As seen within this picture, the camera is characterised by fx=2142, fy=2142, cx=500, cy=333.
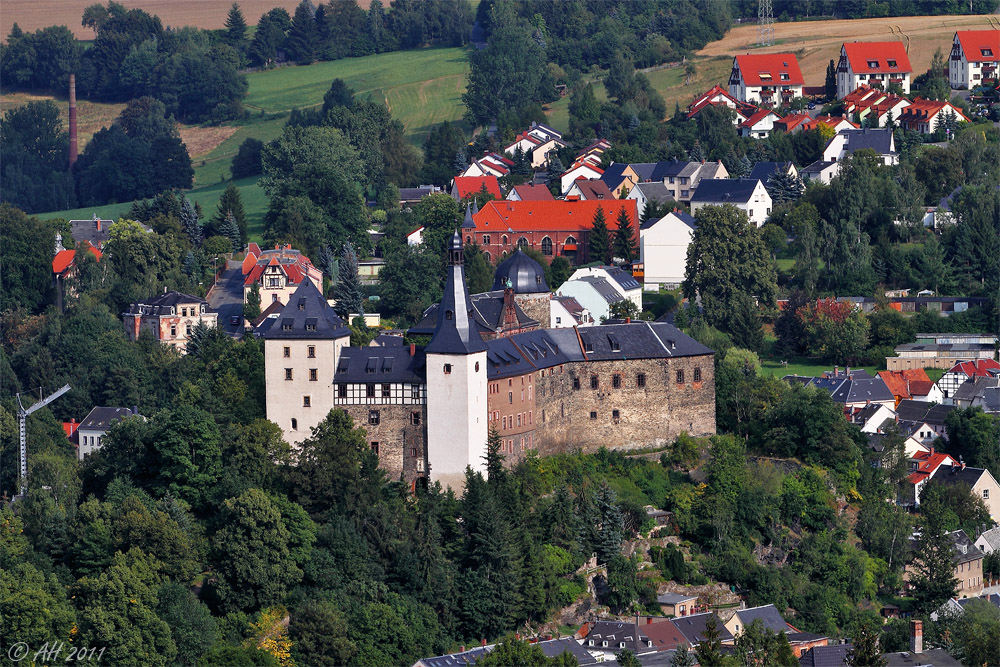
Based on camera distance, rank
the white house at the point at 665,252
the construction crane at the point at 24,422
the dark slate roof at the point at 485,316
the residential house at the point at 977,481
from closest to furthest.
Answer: the dark slate roof at the point at 485,316, the construction crane at the point at 24,422, the residential house at the point at 977,481, the white house at the point at 665,252

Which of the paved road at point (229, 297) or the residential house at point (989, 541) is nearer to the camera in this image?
the residential house at point (989, 541)

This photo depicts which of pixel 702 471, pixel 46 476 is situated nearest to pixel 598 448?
pixel 702 471

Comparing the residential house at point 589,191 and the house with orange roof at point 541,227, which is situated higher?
the residential house at point 589,191

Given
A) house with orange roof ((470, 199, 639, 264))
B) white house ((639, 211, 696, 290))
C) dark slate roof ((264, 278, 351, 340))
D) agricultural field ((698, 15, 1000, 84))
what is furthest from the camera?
agricultural field ((698, 15, 1000, 84))

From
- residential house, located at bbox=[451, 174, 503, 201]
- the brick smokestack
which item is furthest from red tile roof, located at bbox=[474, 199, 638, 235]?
the brick smokestack

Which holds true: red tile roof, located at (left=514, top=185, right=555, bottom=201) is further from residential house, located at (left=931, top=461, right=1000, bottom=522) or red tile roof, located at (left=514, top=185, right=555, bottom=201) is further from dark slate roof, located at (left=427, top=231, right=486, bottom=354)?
dark slate roof, located at (left=427, top=231, right=486, bottom=354)

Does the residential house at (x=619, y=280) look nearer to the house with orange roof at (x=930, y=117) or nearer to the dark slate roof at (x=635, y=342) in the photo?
the dark slate roof at (x=635, y=342)

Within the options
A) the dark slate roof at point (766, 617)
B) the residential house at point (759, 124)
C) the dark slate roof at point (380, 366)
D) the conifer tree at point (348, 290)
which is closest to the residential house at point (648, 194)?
the residential house at point (759, 124)
